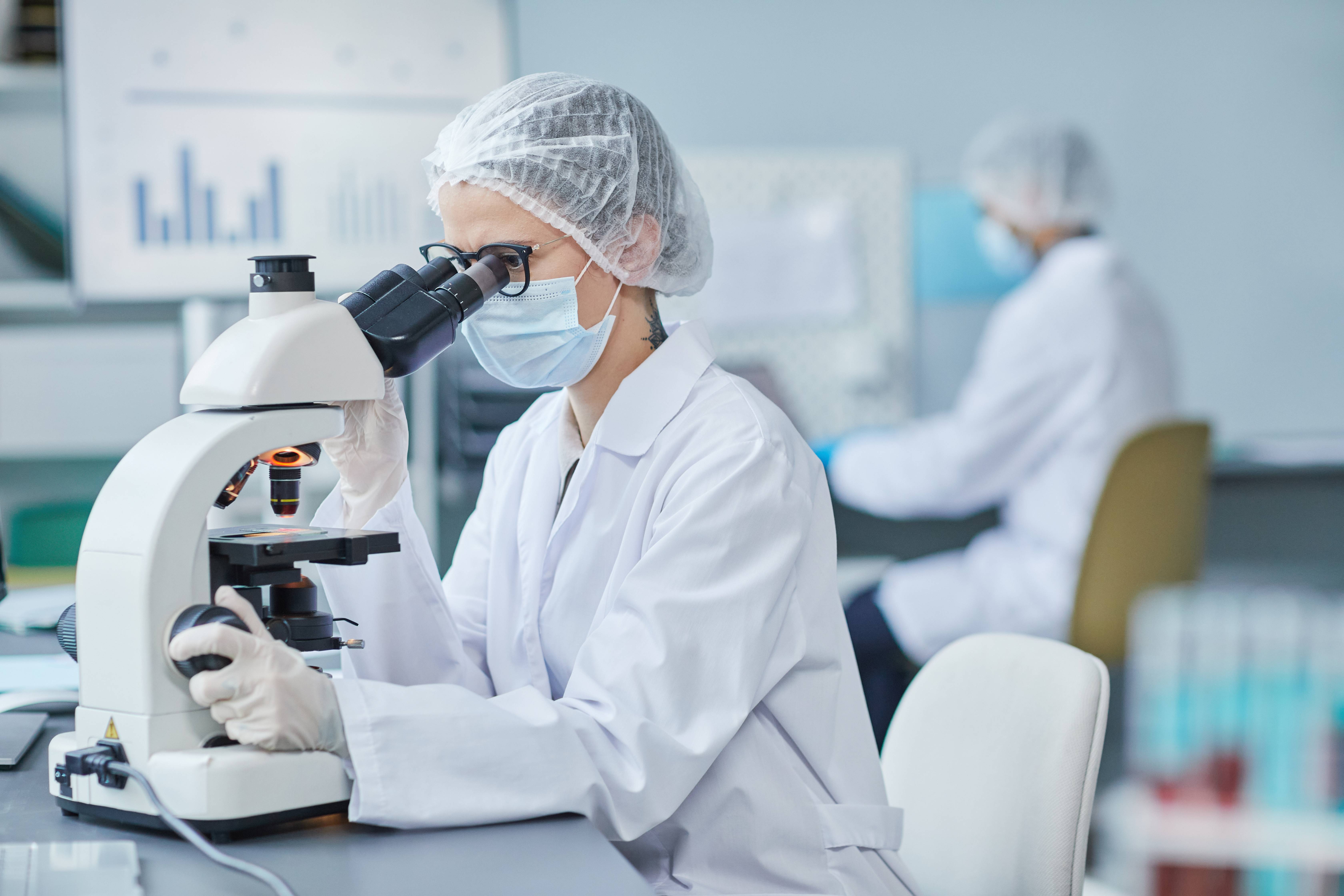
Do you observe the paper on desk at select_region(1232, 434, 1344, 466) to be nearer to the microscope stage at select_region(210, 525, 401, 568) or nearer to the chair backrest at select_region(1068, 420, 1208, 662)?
the chair backrest at select_region(1068, 420, 1208, 662)

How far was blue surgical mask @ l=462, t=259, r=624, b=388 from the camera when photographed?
1121 mm

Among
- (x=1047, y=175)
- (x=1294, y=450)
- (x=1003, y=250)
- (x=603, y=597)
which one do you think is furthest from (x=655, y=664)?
(x=1294, y=450)

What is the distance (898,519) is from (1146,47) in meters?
1.54

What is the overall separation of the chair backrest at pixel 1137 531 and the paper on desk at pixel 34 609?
1.72m

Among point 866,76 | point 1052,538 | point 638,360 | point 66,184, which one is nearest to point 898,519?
point 1052,538

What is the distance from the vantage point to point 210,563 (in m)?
0.82

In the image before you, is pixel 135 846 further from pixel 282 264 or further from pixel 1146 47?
pixel 1146 47

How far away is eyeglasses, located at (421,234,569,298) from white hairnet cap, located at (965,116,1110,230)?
1996 mm

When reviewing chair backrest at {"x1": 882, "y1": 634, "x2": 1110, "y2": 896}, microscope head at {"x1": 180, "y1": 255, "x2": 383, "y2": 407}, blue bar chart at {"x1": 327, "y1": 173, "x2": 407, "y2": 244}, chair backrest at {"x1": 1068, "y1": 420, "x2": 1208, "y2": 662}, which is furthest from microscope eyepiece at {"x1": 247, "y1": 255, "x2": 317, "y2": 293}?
blue bar chart at {"x1": 327, "y1": 173, "x2": 407, "y2": 244}

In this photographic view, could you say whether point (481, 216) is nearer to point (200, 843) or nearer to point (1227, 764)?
point (200, 843)

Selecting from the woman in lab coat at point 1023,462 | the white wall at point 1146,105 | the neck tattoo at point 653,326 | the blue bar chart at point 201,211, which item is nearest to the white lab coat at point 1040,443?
the woman in lab coat at point 1023,462

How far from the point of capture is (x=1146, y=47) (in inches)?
128

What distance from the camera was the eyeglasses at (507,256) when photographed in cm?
104

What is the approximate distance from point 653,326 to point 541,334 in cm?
13
